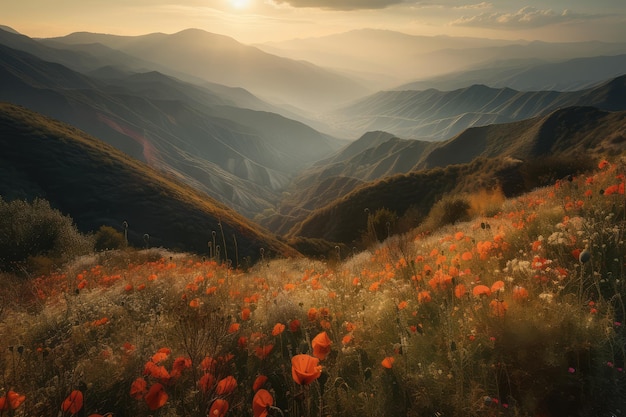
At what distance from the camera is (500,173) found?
182ft

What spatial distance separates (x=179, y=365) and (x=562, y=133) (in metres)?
152

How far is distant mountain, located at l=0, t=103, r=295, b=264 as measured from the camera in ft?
180

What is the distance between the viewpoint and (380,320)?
399cm

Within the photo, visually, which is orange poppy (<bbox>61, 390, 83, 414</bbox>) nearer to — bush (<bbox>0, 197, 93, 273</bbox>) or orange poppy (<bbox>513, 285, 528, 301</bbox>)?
orange poppy (<bbox>513, 285, 528, 301</bbox>)

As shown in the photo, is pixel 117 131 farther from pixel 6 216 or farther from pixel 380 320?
pixel 380 320

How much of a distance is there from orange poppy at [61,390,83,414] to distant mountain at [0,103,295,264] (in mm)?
46485

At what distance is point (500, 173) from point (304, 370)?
61.8 m

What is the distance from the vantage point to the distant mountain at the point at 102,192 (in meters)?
54.9

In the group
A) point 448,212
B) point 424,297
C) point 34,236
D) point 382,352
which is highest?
point 424,297

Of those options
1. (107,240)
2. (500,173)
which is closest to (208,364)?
(107,240)

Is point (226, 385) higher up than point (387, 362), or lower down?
lower down

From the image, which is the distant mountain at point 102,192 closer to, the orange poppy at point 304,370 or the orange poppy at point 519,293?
the orange poppy at point 519,293

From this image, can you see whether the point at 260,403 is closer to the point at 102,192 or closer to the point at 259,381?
the point at 259,381

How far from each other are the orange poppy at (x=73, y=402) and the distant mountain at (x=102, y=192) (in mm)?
46485
